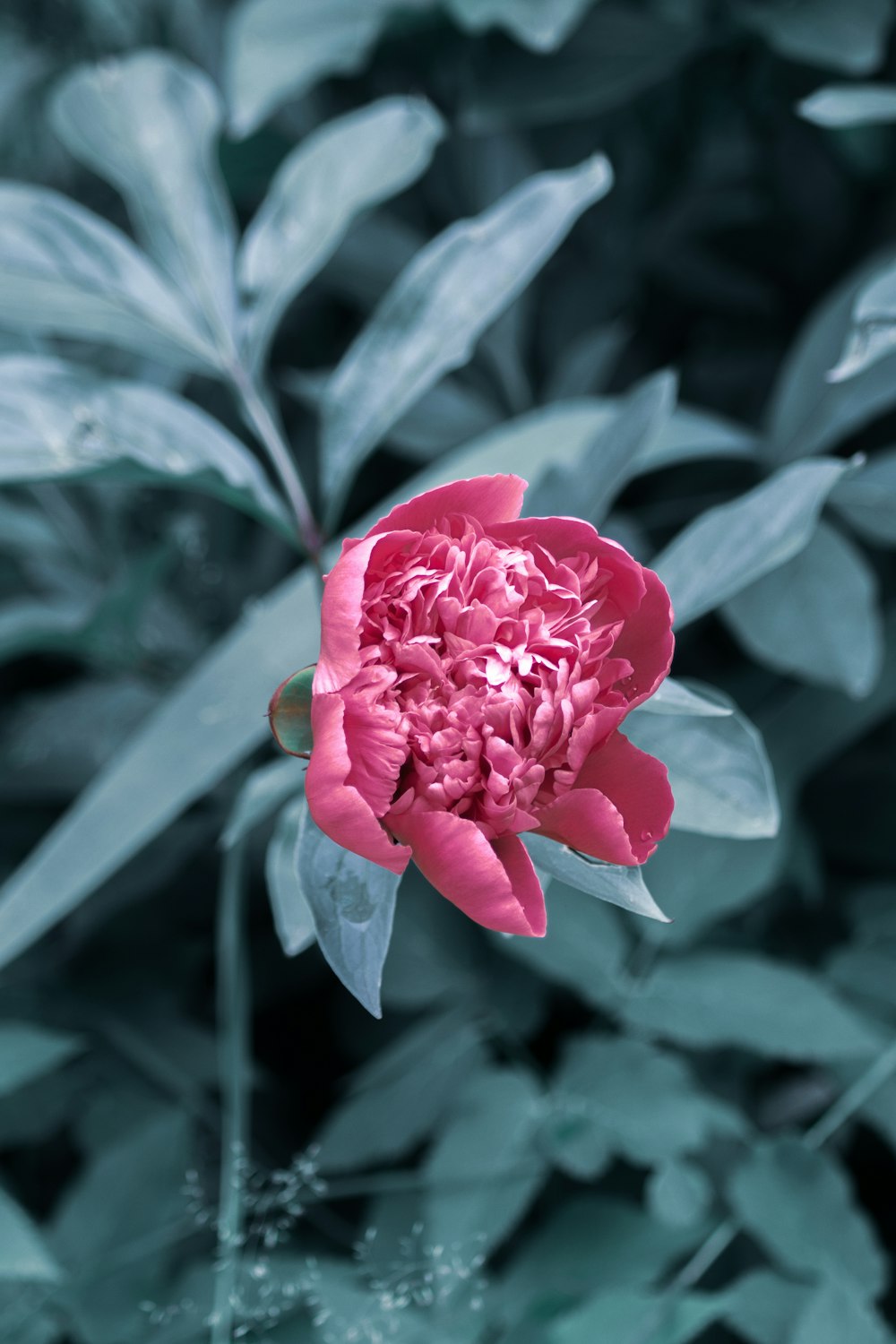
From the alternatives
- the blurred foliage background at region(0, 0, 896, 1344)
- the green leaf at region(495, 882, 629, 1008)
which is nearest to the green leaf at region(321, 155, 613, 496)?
the blurred foliage background at region(0, 0, 896, 1344)

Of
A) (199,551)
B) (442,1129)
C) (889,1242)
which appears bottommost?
(889,1242)

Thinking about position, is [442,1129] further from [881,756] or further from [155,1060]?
[881,756]

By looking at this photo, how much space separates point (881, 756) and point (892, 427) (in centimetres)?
21

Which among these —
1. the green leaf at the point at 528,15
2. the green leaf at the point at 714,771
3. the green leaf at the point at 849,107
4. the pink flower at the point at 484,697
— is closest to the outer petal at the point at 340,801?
the pink flower at the point at 484,697

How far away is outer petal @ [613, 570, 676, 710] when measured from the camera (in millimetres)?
263

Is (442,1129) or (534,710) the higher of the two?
(534,710)

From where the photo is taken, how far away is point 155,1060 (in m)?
0.66

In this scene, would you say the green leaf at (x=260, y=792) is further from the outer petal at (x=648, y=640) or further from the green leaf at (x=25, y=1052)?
the green leaf at (x=25, y=1052)

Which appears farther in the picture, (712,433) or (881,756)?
(881,756)

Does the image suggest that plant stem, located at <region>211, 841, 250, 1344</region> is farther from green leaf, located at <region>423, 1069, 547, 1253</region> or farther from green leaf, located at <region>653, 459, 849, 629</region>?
green leaf, located at <region>653, 459, 849, 629</region>

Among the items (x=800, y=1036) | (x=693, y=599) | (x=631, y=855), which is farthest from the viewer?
(x=800, y=1036)

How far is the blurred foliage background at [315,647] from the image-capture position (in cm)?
45

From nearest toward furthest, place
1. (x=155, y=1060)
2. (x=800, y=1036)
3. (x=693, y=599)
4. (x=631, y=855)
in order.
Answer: (x=631, y=855)
(x=693, y=599)
(x=800, y=1036)
(x=155, y=1060)

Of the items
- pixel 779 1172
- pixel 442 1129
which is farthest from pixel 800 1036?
pixel 442 1129
